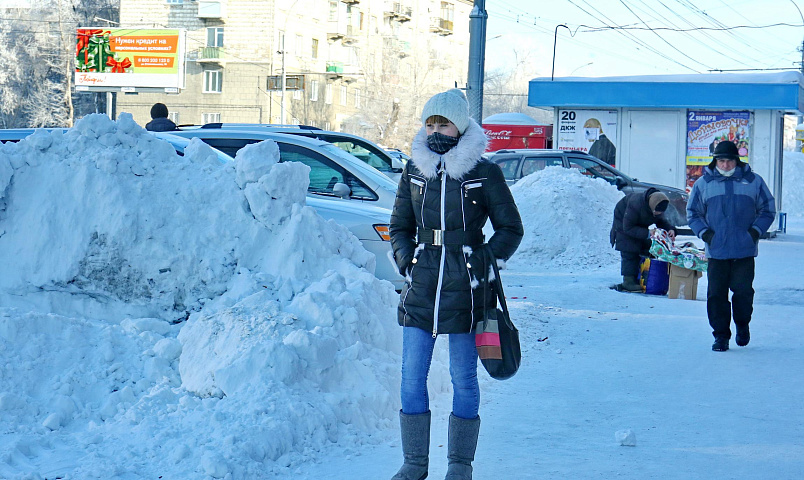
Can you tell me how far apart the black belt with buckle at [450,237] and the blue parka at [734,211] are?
3.81 meters

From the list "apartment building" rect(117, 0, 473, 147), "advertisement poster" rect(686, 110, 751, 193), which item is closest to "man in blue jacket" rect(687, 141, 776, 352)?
"advertisement poster" rect(686, 110, 751, 193)

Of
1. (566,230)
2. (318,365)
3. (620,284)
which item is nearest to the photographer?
(318,365)

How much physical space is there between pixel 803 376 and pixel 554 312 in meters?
3.07

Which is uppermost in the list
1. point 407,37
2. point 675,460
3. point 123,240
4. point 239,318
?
point 407,37

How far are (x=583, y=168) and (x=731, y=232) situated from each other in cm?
1116

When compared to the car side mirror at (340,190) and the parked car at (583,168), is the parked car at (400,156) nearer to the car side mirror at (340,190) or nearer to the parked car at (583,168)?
the parked car at (583,168)

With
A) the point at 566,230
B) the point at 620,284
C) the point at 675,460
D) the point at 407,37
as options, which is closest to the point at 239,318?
the point at 675,460

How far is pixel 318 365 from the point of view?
5055 mm

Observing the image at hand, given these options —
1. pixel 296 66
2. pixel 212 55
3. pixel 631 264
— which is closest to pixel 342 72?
pixel 296 66

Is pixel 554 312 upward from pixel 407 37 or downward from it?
downward

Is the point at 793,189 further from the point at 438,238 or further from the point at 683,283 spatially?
the point at 438,238

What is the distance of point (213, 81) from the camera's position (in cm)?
5434

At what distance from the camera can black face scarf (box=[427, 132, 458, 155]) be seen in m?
4.00

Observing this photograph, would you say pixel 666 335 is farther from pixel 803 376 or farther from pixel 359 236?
pixel 359 236
